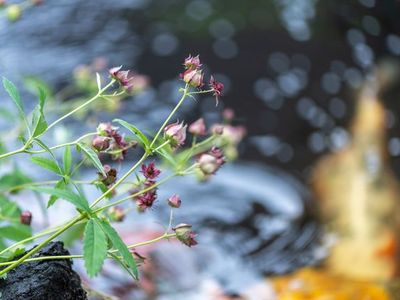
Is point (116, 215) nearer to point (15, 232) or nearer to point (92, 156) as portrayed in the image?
point (15, 232)

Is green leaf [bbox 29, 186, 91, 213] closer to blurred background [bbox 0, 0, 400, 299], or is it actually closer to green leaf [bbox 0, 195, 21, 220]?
green leaf [bbox 0, 195, 21, 220]

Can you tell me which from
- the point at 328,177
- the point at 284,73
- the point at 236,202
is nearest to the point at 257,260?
the point at 236,202

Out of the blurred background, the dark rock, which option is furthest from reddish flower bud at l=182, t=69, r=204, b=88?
the blurred background

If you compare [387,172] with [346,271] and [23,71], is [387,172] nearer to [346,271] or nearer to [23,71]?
[346,271]

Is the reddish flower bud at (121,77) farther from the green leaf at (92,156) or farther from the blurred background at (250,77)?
the blurred background at (250,77)

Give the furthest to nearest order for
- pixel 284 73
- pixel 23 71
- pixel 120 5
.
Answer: pixel 120 5
pixel 284 73
pixel 23 71
